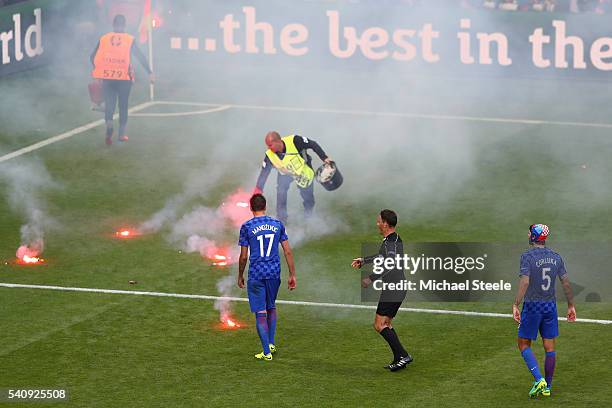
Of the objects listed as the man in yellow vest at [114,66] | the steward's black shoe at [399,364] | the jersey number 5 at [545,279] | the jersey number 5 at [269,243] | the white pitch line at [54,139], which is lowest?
the steward's black shoe at [399,364]

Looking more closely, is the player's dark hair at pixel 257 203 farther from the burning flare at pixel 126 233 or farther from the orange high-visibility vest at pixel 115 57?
the orange high-visibility vest at pixel 115 57

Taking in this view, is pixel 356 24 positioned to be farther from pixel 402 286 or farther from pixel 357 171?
pixel 402 286

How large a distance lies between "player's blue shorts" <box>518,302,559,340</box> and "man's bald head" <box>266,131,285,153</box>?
614cm

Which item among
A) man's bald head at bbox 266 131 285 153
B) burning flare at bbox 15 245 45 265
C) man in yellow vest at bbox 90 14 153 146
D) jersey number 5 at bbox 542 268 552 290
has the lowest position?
jersey number 5 at bbox 542 268 552 290

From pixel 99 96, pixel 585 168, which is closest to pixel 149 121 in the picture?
pixel 99 96

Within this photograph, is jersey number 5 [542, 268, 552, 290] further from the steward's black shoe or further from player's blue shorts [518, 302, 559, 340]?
the steward's black shoe

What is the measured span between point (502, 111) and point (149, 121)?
21.0 feet

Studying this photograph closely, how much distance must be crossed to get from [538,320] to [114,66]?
1243 cm

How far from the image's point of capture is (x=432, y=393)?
43.6 ft

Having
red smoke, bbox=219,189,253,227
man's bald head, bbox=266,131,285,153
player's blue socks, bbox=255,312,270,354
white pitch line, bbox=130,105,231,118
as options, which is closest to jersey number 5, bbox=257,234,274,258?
player's blue socks, bbox=255,312,270,354

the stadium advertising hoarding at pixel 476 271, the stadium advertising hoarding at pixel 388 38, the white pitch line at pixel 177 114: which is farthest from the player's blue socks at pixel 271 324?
the stadium advertising hoarding at pixel 388 38

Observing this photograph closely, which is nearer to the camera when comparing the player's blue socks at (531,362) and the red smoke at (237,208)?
the player's blue socks at (531,362)

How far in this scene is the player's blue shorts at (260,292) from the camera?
556 inches

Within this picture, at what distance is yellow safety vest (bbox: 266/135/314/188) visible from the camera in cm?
1894
